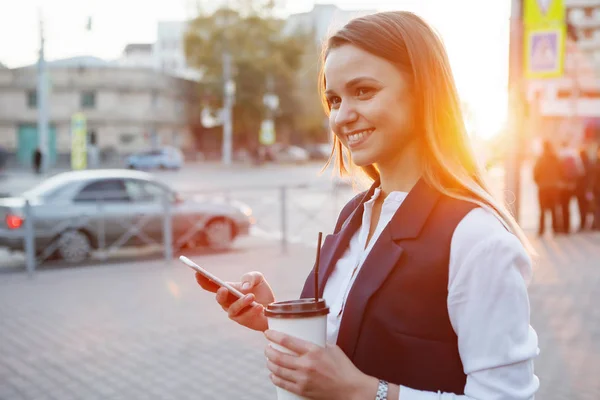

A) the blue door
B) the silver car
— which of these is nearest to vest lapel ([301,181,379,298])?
the silver car

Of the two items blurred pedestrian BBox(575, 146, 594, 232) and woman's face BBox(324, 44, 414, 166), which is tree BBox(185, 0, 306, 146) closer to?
blurred pedestrian BBox(575, 146, 594, 232)

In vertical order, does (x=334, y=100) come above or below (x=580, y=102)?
below

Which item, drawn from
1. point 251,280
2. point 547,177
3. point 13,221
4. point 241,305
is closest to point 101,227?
point 13,221

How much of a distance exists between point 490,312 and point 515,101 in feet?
34.5

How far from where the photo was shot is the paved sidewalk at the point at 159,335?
17.7 feet

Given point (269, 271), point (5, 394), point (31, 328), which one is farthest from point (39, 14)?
point (5, 394)

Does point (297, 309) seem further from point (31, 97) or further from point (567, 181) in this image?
point (31, 97)

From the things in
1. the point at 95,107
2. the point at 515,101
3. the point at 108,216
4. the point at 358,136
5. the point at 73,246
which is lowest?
the point at 73,246

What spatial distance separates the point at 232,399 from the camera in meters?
5.13

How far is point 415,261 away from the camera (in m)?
1.45

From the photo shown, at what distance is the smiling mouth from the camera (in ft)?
5.26

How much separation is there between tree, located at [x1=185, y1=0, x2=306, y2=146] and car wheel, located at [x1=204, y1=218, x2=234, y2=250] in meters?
39.1

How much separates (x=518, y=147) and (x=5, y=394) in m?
8.82

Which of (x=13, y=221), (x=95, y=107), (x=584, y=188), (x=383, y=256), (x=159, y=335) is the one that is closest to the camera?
(x=383, y=256)
